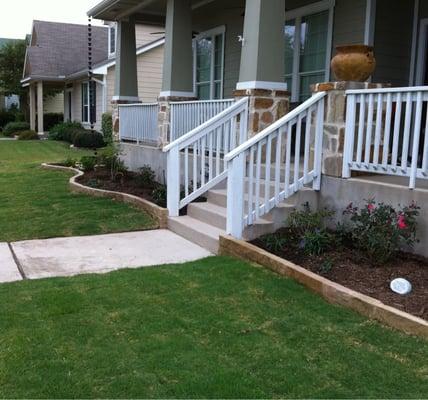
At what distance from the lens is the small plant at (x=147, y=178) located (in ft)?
30.7

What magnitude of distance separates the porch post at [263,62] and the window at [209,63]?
5077 mm

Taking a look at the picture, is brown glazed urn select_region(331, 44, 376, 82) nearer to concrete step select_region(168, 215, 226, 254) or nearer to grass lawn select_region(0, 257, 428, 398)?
concrete step select_region(168, 215, 226, 254)

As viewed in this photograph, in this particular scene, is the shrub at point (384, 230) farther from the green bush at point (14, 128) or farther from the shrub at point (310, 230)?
the green bush at point (14, 128)

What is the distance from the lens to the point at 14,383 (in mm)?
2982

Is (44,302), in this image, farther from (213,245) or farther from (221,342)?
(213,245)

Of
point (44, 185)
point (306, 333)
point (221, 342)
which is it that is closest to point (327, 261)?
point (306, 333)

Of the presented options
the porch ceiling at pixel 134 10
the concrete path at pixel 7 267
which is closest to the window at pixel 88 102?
the porch ceiling at pixel 134 10

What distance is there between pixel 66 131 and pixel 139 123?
12.8 m

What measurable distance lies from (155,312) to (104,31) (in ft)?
91.5

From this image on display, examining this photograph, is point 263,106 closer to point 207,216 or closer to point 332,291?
point 207,216

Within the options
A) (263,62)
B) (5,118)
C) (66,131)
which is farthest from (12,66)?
(263,62)

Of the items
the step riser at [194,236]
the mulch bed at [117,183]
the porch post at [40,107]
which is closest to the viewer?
the step riser at [194,236]

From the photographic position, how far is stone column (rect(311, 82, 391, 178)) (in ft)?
18.3

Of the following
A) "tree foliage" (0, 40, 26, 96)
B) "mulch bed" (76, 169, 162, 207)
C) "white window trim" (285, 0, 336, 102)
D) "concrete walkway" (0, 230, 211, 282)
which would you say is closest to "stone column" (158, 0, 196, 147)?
"mulch bed" (76, 169, 162, 207)
